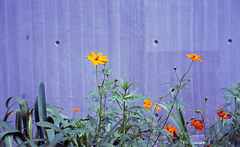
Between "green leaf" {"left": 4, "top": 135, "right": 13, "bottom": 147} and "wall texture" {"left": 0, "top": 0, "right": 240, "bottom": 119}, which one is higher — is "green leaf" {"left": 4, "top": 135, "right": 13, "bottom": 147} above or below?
below

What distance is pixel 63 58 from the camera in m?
1.83

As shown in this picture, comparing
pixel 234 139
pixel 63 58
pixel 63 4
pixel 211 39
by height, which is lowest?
pixel 234 139

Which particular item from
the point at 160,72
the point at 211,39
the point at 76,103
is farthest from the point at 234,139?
the point at 76,103

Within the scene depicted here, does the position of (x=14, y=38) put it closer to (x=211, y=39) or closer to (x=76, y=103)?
(x=76, y=103)

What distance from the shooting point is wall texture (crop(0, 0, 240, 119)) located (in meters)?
1.80

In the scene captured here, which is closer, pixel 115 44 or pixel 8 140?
pixel 8 140

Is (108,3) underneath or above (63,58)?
above

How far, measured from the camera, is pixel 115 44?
183cm

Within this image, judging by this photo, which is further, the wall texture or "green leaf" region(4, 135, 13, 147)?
the wall texture

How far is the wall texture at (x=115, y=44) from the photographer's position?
1802 mm

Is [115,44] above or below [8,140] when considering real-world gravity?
above

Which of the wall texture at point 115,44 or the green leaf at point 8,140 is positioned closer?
the green leaf at point 8,140

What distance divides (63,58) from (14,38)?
465mm

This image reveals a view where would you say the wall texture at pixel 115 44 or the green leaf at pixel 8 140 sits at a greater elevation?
the wall texture at pixel 115 44
